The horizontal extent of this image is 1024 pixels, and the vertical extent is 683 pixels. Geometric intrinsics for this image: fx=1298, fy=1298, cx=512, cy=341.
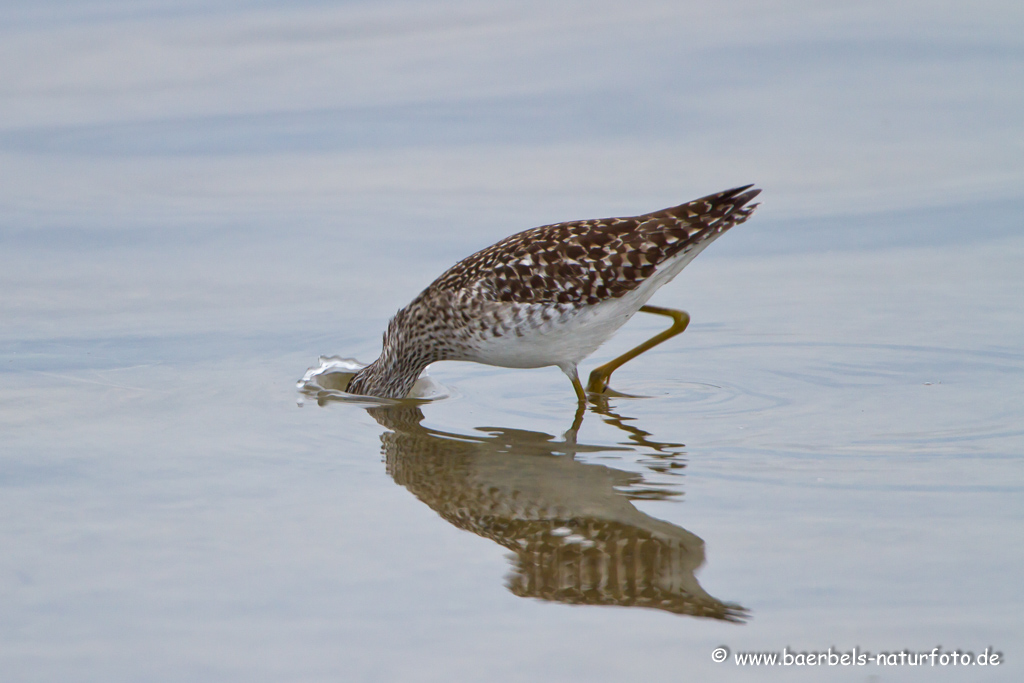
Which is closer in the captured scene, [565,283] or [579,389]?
[565,283]

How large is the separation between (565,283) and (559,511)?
2066mm

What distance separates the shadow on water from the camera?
213 inches

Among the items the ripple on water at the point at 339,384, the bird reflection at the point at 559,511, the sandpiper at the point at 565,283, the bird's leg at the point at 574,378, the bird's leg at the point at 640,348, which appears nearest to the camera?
the bird reflection at the point at 559,511

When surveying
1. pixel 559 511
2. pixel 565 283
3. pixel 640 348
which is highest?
pixel 565 283

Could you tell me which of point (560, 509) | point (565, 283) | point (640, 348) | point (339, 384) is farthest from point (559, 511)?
point (339, 384)

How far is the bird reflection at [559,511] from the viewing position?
5402 millimetres

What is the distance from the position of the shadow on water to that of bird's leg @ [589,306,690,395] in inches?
18.6

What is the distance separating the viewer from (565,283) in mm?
7988

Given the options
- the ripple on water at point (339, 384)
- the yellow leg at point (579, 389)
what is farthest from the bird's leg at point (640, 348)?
the ripple on water at point (339, 384)

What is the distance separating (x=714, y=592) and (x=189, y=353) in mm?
4933

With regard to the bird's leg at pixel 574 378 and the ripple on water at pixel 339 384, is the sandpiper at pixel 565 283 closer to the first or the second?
the bird's leg at pixel 574 378

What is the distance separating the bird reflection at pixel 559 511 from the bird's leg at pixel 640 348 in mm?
501

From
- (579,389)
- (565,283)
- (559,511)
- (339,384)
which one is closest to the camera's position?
(559,511)

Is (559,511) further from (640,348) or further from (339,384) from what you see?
(339,384)
